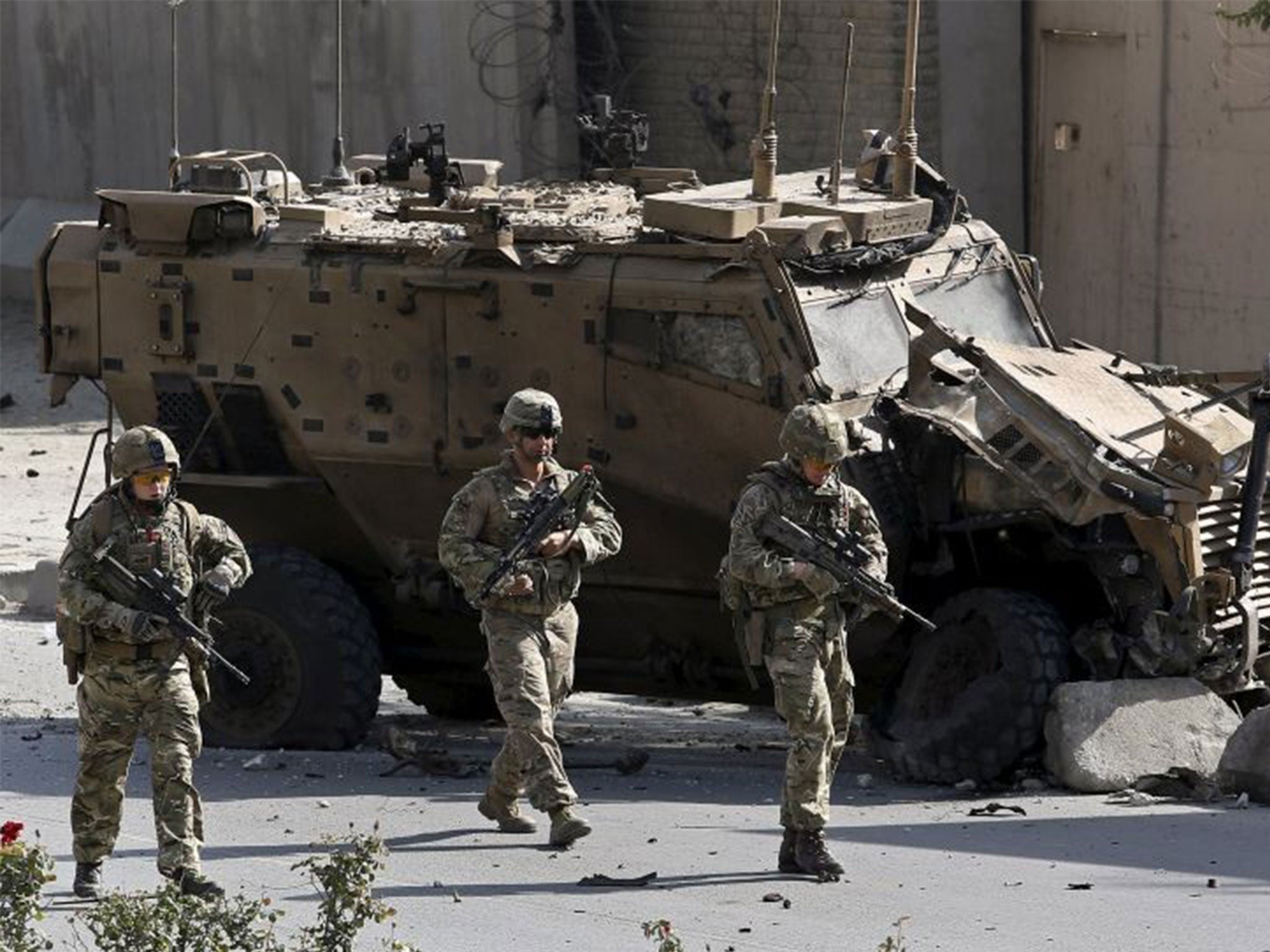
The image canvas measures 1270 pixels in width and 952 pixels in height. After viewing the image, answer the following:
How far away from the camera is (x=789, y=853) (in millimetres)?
9109

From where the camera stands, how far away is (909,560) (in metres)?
11.2

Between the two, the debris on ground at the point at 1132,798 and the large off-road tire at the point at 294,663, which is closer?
the debris on ground at the point at 1132,798

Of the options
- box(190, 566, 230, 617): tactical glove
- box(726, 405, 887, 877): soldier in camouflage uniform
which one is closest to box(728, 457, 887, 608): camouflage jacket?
box(726, 405, 887, 877): soldier in camouflage uniform

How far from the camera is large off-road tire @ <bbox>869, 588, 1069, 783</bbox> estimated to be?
35.0ft

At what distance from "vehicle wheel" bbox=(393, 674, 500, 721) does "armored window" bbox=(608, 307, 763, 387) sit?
218 cm

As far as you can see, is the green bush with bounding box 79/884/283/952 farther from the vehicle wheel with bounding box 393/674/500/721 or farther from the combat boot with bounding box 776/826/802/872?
the vehicle wheel with bounding box 393/674/500/721

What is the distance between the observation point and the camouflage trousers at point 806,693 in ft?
29.7

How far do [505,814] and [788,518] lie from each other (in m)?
1.43

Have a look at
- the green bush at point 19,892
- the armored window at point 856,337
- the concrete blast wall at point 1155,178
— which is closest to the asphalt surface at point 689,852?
the green bush at point 19,892

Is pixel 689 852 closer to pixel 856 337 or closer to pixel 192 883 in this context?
pixel 192 883

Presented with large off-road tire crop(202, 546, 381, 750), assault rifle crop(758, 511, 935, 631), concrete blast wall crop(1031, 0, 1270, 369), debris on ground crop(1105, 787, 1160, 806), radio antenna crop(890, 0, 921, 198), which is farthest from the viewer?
concrete blast wall crop(1031, 0, 1270, 369)

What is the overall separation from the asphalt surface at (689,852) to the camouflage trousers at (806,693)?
9.6 inches

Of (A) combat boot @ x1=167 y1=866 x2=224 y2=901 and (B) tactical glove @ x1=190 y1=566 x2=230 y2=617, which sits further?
(B) tactical glove @ x1=190 y1=566 x2=230 y2=617

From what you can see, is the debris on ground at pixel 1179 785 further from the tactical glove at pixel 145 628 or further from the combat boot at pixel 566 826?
the tactical glove at pixel 145 628
